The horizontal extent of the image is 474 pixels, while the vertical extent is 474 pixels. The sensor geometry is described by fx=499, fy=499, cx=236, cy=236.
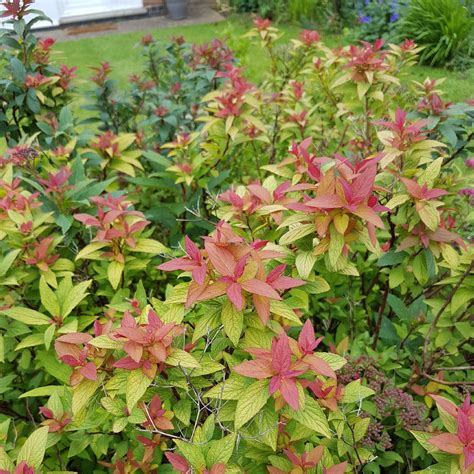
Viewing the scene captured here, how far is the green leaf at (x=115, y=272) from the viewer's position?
1.79m

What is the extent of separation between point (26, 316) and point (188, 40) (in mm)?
7319

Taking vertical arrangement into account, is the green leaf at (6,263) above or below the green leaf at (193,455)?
above

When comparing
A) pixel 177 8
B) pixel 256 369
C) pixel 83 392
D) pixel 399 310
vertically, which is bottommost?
pixel 399 310

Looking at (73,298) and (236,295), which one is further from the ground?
(236,295)

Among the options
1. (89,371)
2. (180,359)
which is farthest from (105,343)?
(180,359)

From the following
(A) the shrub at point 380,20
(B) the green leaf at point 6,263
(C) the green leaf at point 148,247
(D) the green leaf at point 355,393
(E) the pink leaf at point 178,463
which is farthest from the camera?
(A) the shrub at point 380,20

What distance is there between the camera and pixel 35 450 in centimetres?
118

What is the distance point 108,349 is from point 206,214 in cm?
135

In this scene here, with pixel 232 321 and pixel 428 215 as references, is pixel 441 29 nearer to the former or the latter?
pixel 428 215

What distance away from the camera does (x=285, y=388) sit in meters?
1.04

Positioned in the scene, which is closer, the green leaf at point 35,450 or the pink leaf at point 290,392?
the pink leaf at point 290,392

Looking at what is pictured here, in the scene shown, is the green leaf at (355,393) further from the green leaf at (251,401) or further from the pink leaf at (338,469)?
the green leaf at (251,401)

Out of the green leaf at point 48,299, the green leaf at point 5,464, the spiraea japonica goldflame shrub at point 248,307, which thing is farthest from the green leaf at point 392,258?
the green leaf at point 5,464

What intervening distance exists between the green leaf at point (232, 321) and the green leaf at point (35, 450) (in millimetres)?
515
